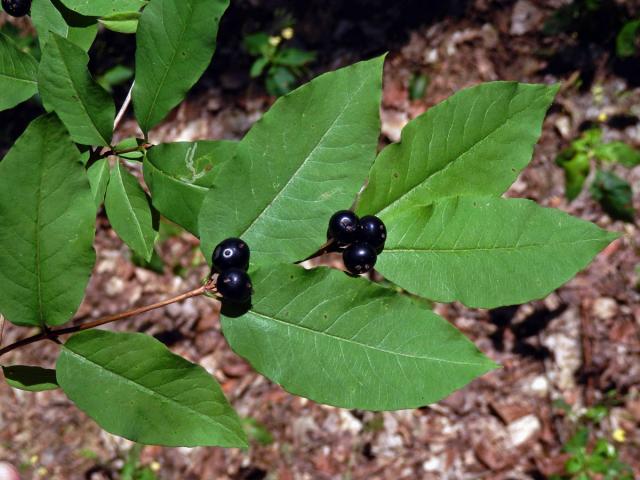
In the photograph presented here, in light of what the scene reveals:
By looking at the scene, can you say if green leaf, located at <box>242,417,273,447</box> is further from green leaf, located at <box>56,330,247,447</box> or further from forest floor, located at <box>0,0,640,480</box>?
green leaf, located at <box>56,330,247,447</box>

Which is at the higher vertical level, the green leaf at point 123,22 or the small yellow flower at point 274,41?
the green leaf at point 123,22

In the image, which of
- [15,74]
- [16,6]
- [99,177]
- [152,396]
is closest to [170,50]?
[99,177]

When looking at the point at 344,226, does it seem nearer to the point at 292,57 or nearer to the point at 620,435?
the point at 620,435

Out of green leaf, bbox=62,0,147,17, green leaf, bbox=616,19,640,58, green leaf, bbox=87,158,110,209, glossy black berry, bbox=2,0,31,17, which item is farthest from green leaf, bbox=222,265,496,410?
green leaf, bbox=616,19,640,58

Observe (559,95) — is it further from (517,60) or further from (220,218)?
(220,218)

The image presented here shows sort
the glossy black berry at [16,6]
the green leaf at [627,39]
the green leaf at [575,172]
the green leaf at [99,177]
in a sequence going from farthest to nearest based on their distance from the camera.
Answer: the green leaf at [627,39], the green leaf at [575,172], the glossy black berry at [16,6], the green leaf at [99,177]

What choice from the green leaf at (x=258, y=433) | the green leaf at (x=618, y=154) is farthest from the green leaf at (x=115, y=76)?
the green leaf at (x=618, y=154)

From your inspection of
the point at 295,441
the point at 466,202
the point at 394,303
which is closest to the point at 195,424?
the point at 394,303

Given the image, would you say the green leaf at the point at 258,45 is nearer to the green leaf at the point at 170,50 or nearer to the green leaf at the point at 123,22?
the green leaf at the point at 123,22
